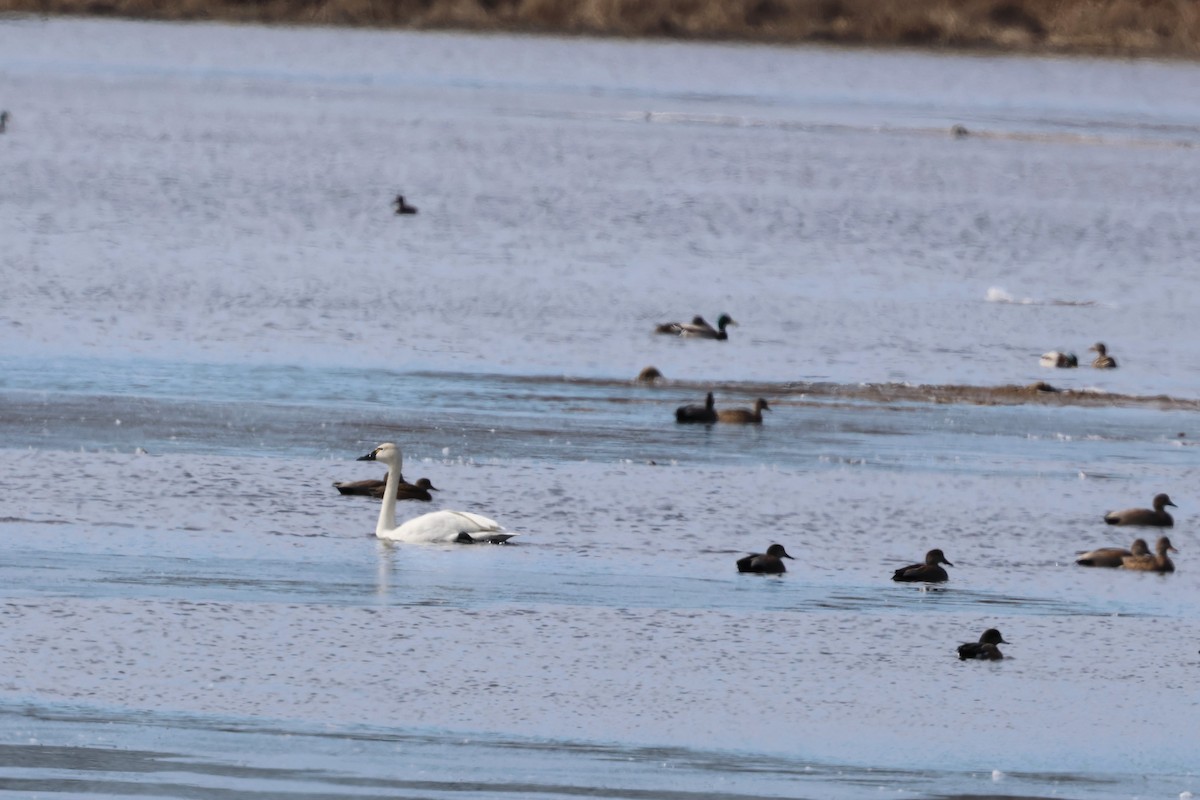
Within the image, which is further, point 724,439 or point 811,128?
point 811,128

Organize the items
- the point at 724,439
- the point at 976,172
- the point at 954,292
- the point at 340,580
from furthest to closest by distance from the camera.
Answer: the point at 976,172 < the point at 954,292 < the point at 724,439 < the point at 340,580

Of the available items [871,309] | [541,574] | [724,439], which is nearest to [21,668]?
[541,574]

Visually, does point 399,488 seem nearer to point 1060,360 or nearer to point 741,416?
point 741,416

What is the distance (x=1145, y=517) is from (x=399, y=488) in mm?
4249

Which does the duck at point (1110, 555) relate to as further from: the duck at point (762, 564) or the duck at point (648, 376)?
the duck at point (648, 376)

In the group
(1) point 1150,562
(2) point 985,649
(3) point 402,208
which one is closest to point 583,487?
(1) point 1150,562

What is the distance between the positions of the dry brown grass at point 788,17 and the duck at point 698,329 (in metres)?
56.0

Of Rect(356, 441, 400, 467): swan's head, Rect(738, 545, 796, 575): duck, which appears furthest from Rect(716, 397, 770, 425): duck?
Rect(738, 545, 796, 575): duck

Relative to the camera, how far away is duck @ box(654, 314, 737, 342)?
23219 mm

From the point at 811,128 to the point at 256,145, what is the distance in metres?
13.7

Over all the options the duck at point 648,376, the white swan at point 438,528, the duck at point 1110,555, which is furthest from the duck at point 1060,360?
the white swan at point 438,528

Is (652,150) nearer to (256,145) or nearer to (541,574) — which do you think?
(256,145)

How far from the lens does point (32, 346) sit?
68.9ft

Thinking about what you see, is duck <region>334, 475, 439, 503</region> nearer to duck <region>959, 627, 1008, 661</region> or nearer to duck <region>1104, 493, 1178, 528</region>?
duck <region>1104, 493, 1178, 528</region>
